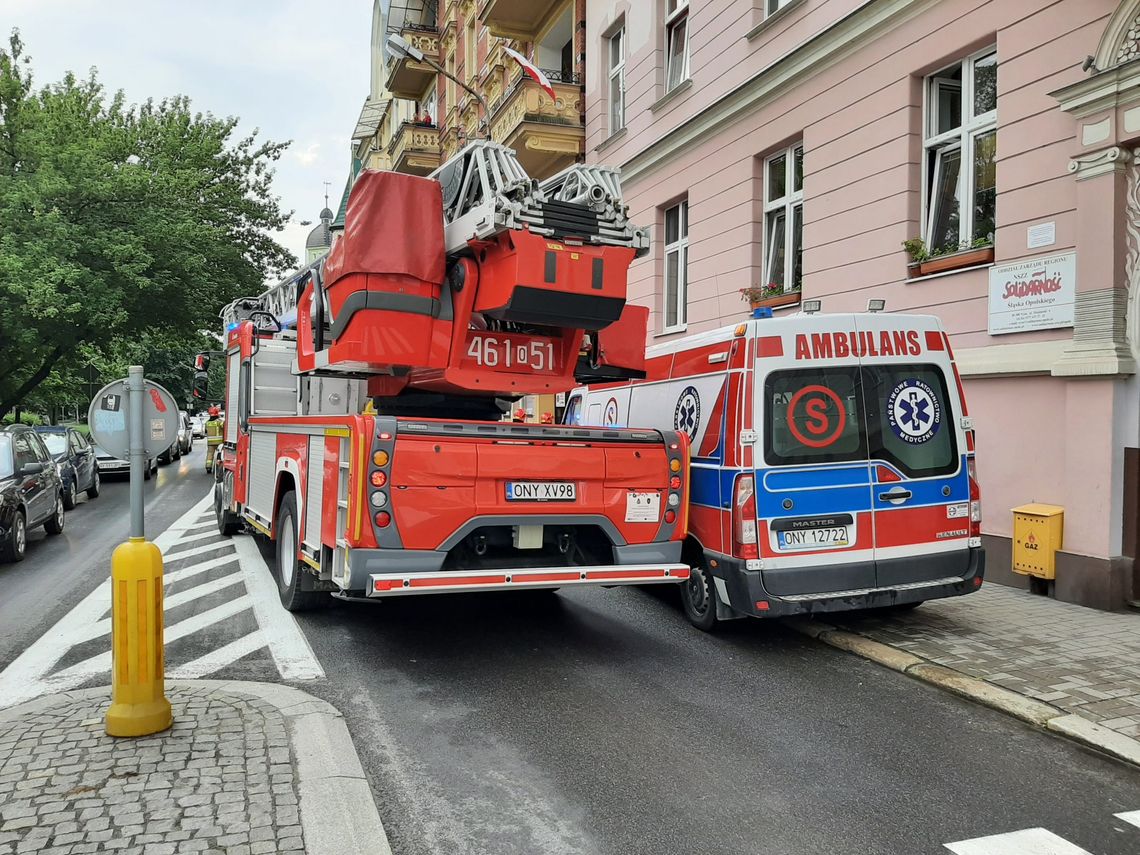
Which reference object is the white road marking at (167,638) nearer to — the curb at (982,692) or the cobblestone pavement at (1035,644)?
the curb at (982,692)

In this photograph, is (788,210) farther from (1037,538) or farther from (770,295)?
(1037,538)

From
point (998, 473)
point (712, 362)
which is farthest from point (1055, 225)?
point (712, 362)

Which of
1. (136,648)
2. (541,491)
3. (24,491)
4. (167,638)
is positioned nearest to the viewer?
(136,648)

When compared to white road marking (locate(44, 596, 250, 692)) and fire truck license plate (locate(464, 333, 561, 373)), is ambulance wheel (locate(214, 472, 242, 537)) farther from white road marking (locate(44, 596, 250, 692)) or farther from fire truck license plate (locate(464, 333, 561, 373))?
fire truck license plate (locate(464, 333, 561, 373))

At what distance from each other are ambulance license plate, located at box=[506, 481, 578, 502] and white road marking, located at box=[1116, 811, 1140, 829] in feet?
10.7

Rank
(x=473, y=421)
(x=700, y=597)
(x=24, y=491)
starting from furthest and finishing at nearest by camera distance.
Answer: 1. (x=24, y=491)
2. (x=700, y=597)
3. (x=473, y=421)

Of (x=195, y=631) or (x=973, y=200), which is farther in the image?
(x=973, y=200)

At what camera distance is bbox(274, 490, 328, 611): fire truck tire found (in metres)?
6.64

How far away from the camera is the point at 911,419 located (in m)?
6.17

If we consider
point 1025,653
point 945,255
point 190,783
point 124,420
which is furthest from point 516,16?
point 190,783

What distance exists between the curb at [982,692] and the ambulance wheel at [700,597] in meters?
0.71

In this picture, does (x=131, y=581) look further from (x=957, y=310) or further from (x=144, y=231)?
(x=144, y=231)

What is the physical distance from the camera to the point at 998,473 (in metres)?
8.23

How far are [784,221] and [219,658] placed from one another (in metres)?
9.19
